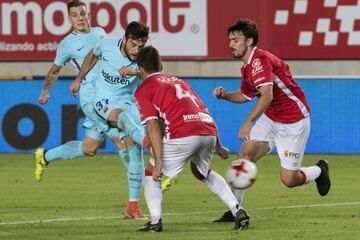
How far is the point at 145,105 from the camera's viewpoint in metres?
11.0

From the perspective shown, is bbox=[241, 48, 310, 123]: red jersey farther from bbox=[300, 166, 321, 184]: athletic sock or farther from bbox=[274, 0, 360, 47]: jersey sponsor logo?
bbox=[274, 0, 360, 47]: jersey sponsor logo

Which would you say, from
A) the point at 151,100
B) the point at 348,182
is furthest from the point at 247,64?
the point at 348,182

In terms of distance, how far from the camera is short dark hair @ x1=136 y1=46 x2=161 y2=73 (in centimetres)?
1108

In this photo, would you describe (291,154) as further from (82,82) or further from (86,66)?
(82,82)

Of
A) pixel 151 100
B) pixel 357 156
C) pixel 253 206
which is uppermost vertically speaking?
pixel 151 100

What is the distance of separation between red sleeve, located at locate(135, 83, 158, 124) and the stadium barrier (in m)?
11.2

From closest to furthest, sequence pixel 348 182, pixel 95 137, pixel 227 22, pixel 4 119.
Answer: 1. pixel 95 137
2. pixel 348 182
3. pixel 4 119
4. pixel 227 22

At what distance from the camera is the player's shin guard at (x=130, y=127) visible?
12688mm

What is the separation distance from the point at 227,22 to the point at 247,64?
1302cm

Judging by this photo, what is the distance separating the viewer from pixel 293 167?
12625mm

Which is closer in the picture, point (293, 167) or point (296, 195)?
point (293, 167)

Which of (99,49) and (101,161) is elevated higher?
(99,49)

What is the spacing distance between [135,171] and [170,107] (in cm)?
168

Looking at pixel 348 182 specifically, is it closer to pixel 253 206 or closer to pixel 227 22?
pixel 253 206
